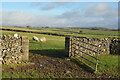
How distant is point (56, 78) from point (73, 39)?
17.6 ft

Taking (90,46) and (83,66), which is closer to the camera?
(83,66)

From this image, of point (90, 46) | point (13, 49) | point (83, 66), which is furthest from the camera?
point (90, 46)

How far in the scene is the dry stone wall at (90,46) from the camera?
11.6 m

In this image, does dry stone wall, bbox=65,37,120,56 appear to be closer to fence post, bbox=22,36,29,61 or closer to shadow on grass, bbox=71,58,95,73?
shadow on grass, bbox=71,58,95,73

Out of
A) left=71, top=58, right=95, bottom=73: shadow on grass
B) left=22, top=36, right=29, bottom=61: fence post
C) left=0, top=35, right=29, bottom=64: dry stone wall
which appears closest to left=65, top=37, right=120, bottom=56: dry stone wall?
left=71, top=58, right=95, bottom=73: shadow on grass

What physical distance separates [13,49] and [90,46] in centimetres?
816

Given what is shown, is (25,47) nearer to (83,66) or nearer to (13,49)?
(13,49)

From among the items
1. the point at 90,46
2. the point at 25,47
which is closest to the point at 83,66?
the point at 90,46

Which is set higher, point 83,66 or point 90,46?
point 90,46

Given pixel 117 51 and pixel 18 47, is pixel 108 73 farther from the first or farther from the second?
pixel 18 47

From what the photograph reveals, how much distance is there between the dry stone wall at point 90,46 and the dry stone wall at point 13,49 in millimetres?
4476

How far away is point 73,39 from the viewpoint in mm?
11547

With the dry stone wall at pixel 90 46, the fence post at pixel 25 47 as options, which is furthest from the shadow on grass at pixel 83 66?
the fence post at pixel 25 47

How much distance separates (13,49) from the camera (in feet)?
28.7
